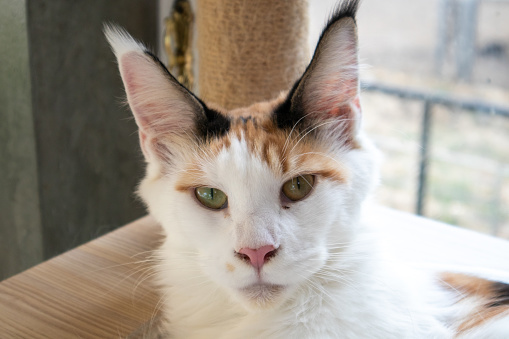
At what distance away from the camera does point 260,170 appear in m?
0.98

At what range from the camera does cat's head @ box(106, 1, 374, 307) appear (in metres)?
0.95

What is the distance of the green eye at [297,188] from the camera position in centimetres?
100

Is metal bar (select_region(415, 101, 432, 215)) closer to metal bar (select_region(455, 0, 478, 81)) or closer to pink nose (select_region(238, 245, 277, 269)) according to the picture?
metal bar (select_region(455, 0, 478, 81))

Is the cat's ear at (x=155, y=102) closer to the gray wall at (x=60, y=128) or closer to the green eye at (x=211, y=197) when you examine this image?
the green eye at (x=211, y=197)

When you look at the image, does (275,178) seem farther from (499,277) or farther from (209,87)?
(209,87)

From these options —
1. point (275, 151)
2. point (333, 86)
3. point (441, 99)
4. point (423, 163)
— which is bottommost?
point (423, 163)

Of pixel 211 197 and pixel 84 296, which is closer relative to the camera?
pixel 211 197

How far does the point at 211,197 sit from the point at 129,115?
1.36 meters

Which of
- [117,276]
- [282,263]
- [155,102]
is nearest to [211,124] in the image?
[155,102]

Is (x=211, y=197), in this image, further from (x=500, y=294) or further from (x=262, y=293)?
(x=500, y=294)

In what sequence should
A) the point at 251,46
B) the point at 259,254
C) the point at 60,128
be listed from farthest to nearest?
the point at 60,128 → the point at 251,46 → the point at 259,254

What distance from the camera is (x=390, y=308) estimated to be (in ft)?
3.49

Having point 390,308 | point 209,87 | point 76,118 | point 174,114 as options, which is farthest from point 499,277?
point 76,118

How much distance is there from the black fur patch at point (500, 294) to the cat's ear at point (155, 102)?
0.69m
